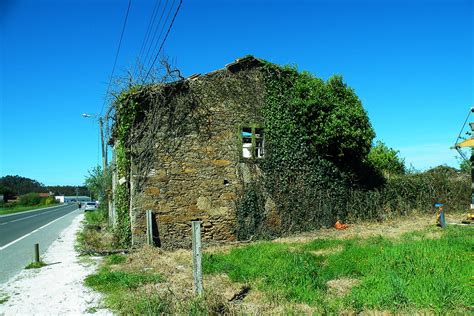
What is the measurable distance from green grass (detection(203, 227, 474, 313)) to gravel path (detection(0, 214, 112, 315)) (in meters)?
2.74

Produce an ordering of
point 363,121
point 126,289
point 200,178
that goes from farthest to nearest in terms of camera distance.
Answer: point 363,121
point 200,178
point 126,289

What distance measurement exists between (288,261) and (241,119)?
270 inches

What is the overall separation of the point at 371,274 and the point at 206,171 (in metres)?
7.48

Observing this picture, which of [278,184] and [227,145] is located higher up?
[227,145]

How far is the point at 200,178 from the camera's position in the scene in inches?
542

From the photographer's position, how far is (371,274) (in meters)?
7.50

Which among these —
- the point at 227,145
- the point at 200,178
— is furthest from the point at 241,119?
the point at 200,178

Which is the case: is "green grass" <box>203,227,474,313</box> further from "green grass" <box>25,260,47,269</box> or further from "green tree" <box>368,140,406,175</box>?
"green tree" <box>368,140,406,175</box>

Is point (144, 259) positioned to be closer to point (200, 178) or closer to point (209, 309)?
point (200, 178)

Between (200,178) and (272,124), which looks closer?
(200,178)

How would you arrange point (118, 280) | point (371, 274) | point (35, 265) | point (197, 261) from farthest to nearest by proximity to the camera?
point (35, 265), point (118, 280), point (371, 274), point (197, 261)

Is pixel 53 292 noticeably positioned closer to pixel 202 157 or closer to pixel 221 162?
pixel 202 157

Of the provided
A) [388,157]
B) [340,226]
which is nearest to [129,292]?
[340,226]

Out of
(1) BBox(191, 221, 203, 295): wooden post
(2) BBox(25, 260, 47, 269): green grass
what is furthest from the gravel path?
(1) BBox(191, 221, 203, 295): wooden post
